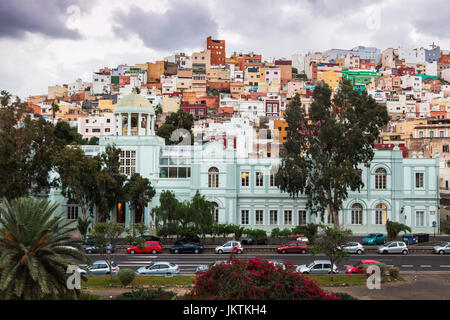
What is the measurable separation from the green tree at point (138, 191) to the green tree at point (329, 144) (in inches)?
482

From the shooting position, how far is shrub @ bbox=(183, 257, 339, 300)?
1823 cm

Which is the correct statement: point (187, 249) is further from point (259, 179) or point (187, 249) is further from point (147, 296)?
point (147, 296)

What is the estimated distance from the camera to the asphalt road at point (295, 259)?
35969mm

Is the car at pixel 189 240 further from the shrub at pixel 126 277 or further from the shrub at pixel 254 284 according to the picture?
the shrub at pixel 254 284

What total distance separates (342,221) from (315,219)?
269 cm

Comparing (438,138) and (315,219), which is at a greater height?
(438,138)

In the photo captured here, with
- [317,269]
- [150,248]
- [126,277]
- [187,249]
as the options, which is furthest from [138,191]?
[317,269]

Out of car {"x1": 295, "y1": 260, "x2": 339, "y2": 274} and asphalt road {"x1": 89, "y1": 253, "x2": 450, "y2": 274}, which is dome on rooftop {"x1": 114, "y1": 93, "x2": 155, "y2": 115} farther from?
car {"x1": 295, "y1": 260, "x2": 339, "y2": 274}

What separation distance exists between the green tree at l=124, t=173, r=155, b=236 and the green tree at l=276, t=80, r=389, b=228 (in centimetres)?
1225

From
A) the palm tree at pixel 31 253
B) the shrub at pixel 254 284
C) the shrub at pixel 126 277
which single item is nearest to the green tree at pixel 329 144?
the shrub at pixel 126 277
